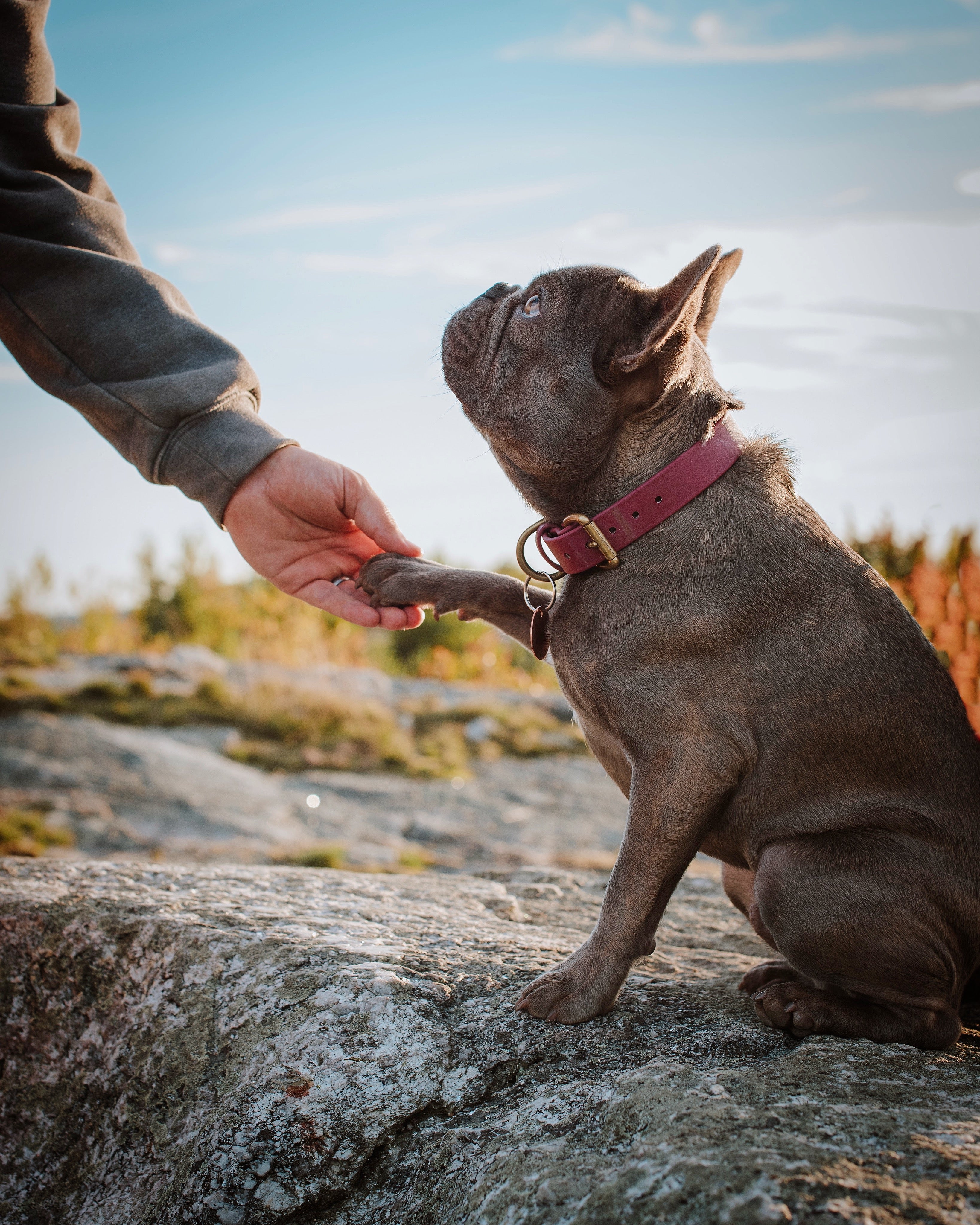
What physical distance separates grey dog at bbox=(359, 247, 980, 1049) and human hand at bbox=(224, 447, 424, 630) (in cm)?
76

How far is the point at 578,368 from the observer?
10.7 feet

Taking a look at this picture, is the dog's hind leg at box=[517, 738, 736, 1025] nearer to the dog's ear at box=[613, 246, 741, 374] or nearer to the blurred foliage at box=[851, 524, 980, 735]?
the dog's ear at box=[613, 246, 741, 374]

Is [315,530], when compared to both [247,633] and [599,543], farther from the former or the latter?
[247,633]

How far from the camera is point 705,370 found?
326 cm

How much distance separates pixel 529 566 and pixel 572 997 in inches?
55.5

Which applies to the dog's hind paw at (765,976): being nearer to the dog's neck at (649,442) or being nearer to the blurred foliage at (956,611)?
the dog's neck at (649,442)

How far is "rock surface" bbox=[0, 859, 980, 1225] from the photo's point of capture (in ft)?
5.79

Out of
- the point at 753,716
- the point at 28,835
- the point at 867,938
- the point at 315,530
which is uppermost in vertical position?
the point at 315,530

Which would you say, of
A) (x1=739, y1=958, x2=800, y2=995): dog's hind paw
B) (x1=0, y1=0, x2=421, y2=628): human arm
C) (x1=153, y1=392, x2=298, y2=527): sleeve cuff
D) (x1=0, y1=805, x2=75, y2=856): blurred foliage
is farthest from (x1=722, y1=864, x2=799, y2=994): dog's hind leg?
(x1=0, y1=805, x2=75, y2=856): blurred foliage

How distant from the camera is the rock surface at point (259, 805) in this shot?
24.7 feet

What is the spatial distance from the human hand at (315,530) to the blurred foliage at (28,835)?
4003mm

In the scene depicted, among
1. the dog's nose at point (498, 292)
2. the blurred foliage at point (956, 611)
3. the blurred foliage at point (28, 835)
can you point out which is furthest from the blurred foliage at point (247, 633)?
the dog's nose at point (498, 292)

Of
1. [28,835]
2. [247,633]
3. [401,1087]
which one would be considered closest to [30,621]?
[247,633]

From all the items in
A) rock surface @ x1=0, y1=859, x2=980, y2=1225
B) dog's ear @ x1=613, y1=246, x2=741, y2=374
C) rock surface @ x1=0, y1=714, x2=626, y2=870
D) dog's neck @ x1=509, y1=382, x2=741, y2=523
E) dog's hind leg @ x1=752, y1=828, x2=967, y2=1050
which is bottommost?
rock surface @ x1=0, y1=714, x2=626, y2=870
